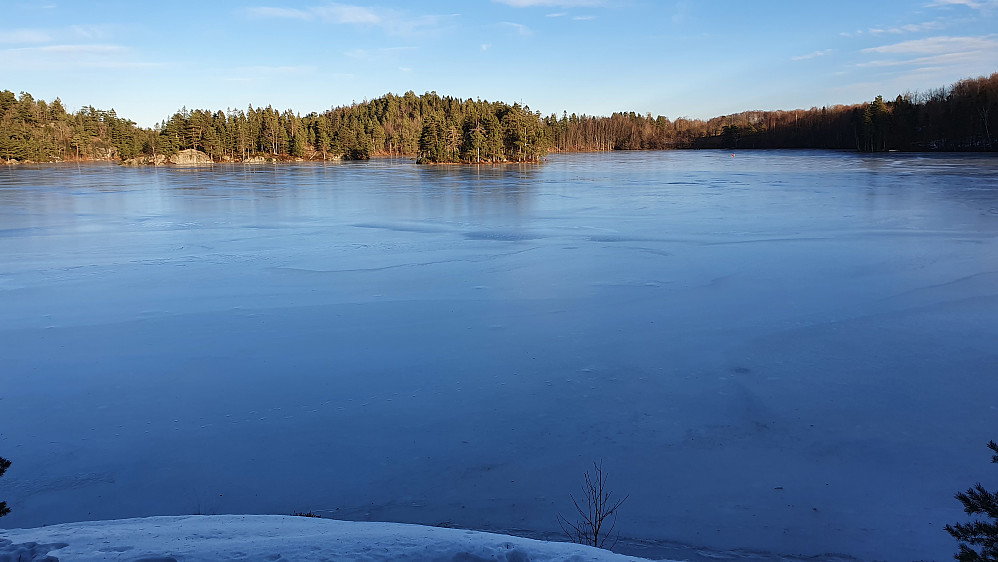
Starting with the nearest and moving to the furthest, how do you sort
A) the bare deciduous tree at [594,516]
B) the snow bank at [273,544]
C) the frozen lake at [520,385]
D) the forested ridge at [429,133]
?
the snow bank at [273,544], the bare deciduous tree at [594,516], the frozen lake at [520,385], the forested ridge at [429,133]

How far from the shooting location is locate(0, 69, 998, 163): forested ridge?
5872cm

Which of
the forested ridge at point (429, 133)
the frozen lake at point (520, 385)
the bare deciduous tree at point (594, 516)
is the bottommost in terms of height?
the bare deciduous tree at point (594, 516)

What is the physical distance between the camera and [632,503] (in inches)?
153

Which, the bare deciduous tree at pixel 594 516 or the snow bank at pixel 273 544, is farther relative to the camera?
the bare deciduous tree at pixel 594 516

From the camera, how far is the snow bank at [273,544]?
2.60 meters

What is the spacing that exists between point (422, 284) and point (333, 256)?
3.06 m

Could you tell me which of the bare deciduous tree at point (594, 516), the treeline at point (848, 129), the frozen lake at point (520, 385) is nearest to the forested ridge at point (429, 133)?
the treeline at point (848, 129)

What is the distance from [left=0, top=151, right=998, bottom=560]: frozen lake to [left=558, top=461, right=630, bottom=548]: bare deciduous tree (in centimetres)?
9

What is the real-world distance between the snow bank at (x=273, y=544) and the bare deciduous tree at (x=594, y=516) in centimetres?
58

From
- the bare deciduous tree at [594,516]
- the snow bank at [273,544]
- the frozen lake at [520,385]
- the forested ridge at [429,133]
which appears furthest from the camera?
the forested ridge at [429,133]

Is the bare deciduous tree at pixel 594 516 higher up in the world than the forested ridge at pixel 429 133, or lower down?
lower down

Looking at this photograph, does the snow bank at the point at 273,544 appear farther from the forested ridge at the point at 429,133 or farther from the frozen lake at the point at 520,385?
the forested ridge at the point at 429,133

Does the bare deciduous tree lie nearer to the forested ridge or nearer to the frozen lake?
the frozen lake

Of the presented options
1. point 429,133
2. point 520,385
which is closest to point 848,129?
point 429,133
